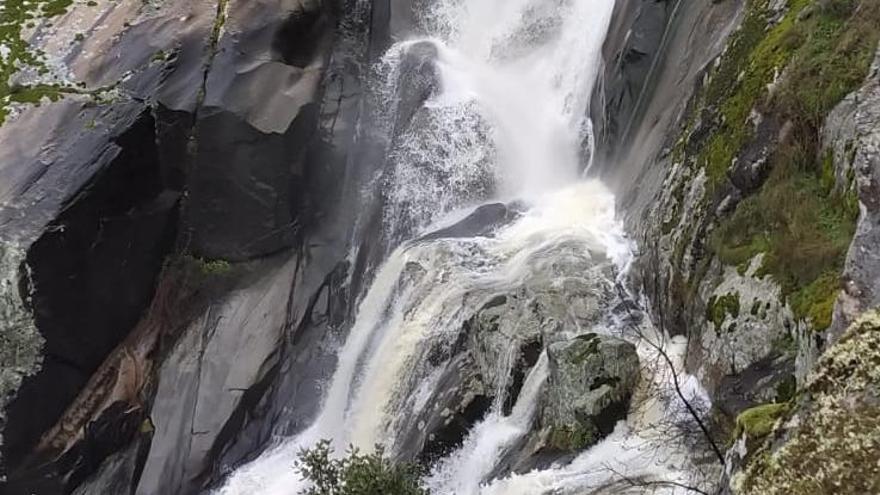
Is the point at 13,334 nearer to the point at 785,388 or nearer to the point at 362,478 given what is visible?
the point at 362,478

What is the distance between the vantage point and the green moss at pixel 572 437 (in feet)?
42.2

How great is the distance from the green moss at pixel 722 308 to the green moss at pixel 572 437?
2.66 metres

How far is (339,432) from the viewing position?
18.8 m

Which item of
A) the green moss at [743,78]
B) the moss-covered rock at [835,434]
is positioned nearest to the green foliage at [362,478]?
the green moss at [743,78]

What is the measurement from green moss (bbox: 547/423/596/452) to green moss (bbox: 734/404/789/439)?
6192 millimetres

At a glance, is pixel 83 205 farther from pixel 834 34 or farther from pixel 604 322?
pixel 834 34

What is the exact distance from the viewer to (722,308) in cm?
1209

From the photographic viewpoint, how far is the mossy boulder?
1299cm

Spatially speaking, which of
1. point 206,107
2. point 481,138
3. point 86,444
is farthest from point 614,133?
point 86,444

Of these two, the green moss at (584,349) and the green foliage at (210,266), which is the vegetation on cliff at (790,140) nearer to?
the green moss at (584,349)

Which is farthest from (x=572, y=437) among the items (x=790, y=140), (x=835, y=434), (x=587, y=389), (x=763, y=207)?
(x=835, y=434)

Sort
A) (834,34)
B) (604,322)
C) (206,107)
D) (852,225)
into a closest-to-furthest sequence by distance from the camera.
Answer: (852,225) < (834,34) < (604,322) < (206,107)

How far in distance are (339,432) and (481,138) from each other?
1002 cm

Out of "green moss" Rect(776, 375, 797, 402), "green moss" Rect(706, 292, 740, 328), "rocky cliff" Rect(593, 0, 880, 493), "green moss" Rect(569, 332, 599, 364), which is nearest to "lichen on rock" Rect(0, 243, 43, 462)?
"green moss" Rect(569, 332, 599, 364)
